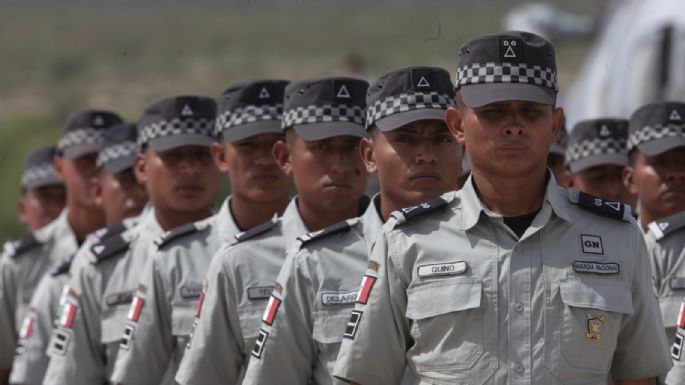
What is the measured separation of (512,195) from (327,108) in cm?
176

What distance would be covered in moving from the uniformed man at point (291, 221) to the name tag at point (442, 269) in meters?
1.53

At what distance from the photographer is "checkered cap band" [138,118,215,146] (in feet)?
26.2

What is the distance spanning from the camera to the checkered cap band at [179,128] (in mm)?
7977

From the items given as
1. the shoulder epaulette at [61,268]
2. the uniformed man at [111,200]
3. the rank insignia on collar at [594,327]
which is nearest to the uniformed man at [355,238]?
the rank insignia on collar at [594,327]

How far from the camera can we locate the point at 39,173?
450 inches

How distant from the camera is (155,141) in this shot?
7.97m

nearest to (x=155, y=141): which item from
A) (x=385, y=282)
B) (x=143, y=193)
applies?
(x=143, y=193)

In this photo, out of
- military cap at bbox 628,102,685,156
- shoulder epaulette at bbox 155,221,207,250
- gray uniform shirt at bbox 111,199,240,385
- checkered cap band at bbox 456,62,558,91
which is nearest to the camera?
checkered cap band at bbox 456,62,558,91

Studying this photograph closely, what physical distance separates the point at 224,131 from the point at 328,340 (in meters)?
1.85

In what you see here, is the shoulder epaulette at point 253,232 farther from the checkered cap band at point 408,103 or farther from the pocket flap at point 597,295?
the pocket flap at point 597,295

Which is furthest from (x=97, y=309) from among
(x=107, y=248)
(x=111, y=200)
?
(x=111, y=200)

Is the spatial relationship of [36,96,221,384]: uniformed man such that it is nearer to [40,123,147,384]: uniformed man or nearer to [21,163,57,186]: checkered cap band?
[40,123,147,384]: uniformed man

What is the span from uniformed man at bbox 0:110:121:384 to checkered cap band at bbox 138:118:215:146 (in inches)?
78.8

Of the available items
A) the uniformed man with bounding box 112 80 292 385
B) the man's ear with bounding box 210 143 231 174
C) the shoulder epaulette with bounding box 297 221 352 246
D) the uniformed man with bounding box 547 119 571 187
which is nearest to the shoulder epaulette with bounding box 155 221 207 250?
the uniformed man with bounding box 112 80 292 385
